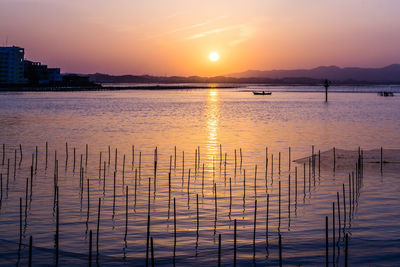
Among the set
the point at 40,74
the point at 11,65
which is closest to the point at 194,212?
the point at 11,65

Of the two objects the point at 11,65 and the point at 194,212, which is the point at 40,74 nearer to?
the point at 11,65

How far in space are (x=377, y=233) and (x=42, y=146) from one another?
18.6 meters

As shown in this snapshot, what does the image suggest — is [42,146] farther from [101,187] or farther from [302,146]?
[302,146]

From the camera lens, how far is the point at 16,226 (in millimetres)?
10742

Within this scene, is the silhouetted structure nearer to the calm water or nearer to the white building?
the white building

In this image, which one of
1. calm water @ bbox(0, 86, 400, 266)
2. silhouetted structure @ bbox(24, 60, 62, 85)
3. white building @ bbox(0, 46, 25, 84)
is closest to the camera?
Answer: calm water @ bbox(0, 86, 400, 266)

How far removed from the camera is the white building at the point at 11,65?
129750 millimetres

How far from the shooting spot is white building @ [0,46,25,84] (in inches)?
5108

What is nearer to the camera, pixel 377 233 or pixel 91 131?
pixel 377 233

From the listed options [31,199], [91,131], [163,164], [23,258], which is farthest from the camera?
[91,131]

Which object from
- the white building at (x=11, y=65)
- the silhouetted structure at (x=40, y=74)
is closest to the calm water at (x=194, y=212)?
the white building at (x=11, y=65)

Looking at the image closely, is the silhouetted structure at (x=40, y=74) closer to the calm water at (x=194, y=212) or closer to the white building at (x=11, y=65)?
the white building at (x=11, y=65)

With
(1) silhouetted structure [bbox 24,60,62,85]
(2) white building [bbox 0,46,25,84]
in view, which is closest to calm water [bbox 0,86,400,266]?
(2) white building [bbox 0,46,25,84]

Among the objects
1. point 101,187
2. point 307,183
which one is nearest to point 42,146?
point 101,187
